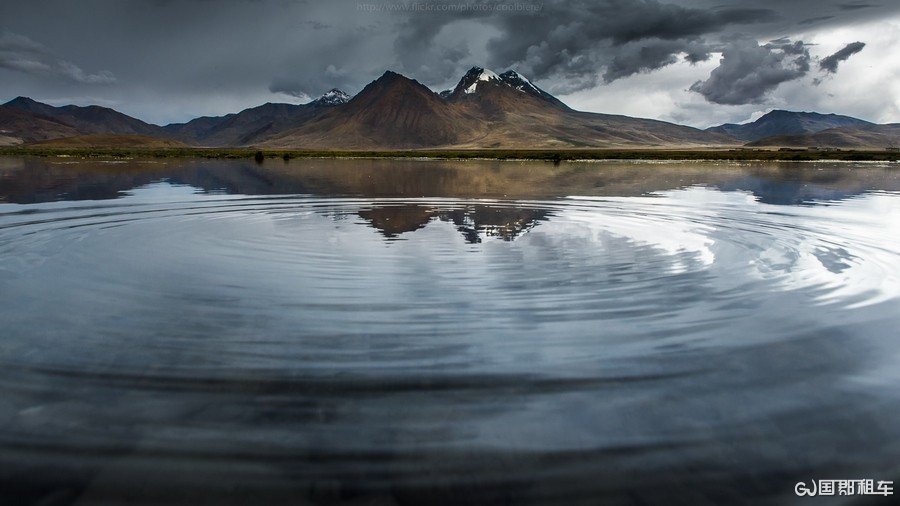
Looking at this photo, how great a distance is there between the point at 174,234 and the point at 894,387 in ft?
60.6

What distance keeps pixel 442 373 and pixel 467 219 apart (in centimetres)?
1621

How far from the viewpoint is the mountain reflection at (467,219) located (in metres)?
19.3

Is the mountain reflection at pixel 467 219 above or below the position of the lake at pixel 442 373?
above

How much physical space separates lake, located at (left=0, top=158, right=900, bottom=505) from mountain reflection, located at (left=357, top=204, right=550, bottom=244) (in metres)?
3.45

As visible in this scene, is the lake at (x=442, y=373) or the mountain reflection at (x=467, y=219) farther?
A: the mountain reflection at (x=467, y=219)

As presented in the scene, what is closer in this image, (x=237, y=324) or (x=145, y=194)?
(x=237, y=324)

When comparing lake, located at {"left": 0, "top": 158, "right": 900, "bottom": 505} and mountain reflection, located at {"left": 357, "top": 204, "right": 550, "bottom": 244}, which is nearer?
lake, located at {"left": 0, "top": 158, "right": 900, "bottom": 505}

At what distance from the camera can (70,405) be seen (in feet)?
20.0

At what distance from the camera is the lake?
496 centimetres

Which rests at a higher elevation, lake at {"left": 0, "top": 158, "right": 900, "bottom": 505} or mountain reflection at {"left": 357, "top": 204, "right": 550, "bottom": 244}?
mountain reflection at {"left": 357, "top": 204, "right": 550, "bottom": 244}

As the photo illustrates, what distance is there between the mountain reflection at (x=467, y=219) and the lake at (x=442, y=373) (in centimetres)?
345

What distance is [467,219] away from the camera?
905 inches

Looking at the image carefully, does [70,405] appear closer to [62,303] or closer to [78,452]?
[78,452]

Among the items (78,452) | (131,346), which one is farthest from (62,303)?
(78,452)
